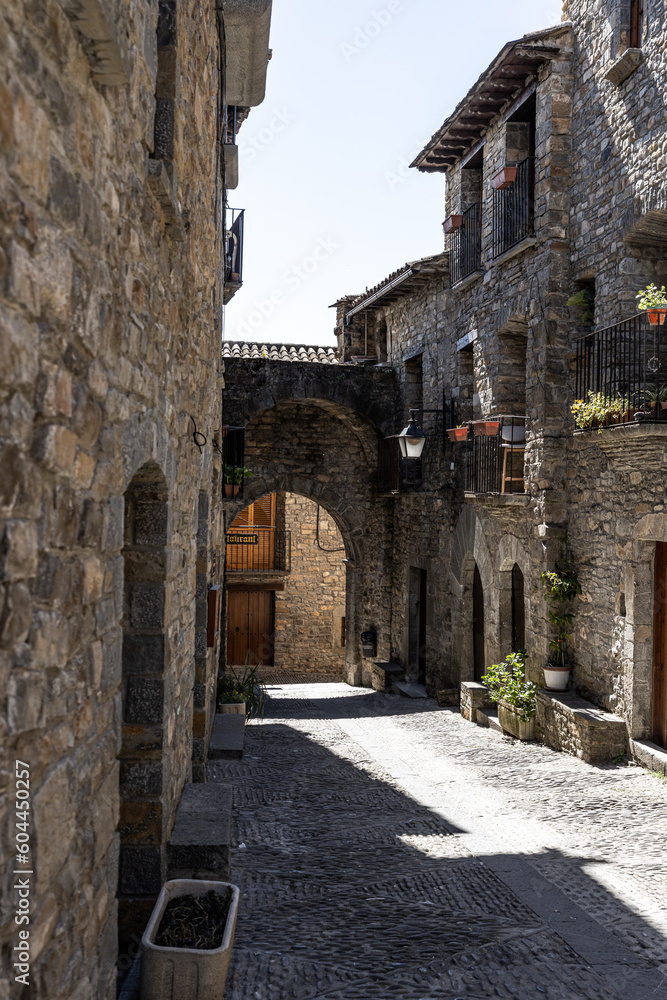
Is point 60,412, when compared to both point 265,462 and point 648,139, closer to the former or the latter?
point 648,139

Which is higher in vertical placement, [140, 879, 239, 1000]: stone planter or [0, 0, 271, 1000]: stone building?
Answer: [0, 0, 271, 1000]: stone building

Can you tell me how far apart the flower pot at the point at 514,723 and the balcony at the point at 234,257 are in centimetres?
542

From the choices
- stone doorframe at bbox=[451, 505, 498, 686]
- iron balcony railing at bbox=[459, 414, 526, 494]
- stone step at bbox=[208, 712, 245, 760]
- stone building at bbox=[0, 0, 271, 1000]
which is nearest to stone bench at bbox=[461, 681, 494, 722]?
stone doorframe at bbox=[451, 505, 498, 686]

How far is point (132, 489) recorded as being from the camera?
3.69 meters

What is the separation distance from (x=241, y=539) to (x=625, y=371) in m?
13.5

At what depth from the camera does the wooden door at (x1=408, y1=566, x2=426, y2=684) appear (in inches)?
541

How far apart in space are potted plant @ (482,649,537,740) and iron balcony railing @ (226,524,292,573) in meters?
10.6

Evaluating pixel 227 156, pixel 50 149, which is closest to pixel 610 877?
pixel 50 149

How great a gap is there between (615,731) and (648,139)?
518 centimetres

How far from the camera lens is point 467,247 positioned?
1136 centimetres

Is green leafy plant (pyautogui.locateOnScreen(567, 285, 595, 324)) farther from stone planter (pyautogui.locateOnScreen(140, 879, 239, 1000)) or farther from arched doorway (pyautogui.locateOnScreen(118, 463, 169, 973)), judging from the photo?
stone planter (pyautogui.locateOnScreen(140, 879, 239, 1000))

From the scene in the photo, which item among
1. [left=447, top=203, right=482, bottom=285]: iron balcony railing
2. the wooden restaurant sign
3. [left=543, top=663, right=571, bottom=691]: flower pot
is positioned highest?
[left=447, top=203, right=482, bottom=285]: iron balcony railing

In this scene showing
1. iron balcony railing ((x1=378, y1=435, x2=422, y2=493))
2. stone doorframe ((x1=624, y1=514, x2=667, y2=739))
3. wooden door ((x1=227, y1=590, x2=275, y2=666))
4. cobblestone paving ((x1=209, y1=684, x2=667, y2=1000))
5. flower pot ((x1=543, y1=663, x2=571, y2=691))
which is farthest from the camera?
wooden door ((x1=227, y1=590, x2=275, y2=666))

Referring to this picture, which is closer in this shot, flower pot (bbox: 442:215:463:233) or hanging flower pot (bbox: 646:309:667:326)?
hanging flower pot (bbox: 646:309:667:326)
